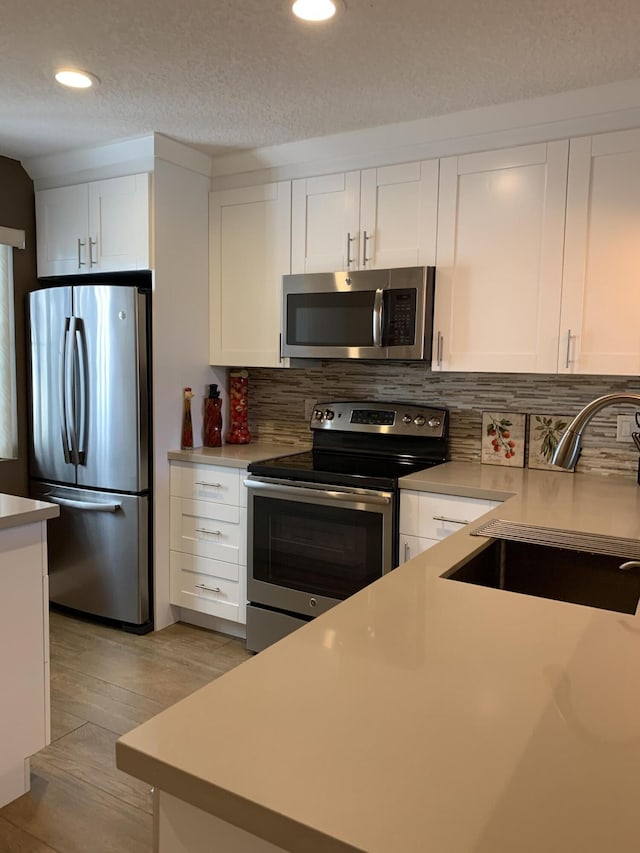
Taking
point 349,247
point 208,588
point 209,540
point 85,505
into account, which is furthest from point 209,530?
point 349,247

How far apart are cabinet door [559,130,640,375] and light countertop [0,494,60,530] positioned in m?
1.90

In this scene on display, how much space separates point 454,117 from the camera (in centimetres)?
266

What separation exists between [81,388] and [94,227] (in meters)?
0.82

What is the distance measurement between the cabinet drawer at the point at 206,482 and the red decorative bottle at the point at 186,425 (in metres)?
0.12

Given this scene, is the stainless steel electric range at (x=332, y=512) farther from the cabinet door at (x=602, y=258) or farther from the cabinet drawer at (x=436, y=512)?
the cabinet door at (x=602, y=258)

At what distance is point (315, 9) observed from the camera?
1.85 meters

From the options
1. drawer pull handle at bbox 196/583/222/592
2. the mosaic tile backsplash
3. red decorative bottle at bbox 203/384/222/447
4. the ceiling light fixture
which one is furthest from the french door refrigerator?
the ceiling light fixture

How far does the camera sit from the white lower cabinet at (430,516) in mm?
2492

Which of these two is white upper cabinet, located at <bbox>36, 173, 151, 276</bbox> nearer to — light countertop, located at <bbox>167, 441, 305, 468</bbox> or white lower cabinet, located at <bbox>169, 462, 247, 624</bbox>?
light countertop, located at <bbox>167, 441, 305, 468</bbox>

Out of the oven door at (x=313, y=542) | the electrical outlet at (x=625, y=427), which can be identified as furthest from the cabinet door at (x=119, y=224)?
the electrical outlet at (x=625, y=427)

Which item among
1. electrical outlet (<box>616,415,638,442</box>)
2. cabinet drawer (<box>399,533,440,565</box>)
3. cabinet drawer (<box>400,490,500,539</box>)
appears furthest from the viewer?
electrical outlet (<box>616,415,638,442</box>)

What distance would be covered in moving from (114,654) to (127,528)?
574mm

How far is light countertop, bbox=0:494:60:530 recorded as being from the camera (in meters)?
1.91

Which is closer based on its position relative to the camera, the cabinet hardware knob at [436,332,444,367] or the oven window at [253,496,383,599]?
the oven window at [253,496,383,599]
